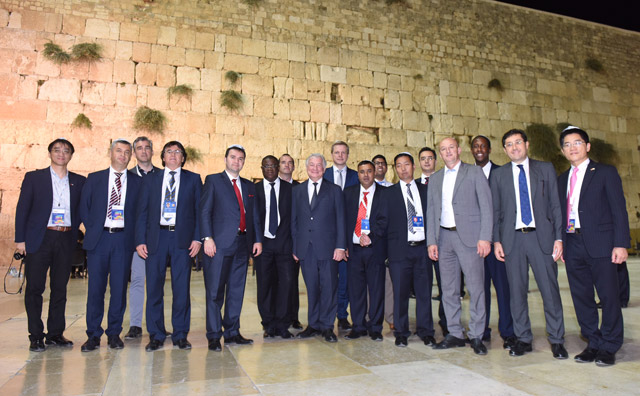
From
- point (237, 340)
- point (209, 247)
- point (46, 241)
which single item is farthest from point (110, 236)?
point (237, 340)

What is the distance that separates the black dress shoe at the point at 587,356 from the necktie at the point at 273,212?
260cm

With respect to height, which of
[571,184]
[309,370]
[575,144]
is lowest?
[309,370]

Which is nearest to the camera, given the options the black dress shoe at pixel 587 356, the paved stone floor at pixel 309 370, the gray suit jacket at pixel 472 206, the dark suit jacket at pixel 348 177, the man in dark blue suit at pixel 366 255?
the paved stone floor at pixel 309 370

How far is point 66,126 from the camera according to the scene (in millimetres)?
9266

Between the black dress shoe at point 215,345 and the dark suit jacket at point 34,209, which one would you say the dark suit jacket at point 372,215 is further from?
the dark suit jacket at point 34,209

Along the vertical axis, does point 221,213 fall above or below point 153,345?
above

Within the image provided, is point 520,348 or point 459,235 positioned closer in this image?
point 520,348

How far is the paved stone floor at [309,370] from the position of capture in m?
2.42

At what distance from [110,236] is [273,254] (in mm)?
1422

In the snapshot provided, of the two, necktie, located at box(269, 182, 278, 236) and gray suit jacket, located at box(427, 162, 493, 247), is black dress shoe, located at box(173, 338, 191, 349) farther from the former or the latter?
gray suit jacket, located at box(427, 162, 493, 247)

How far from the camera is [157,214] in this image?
365cm

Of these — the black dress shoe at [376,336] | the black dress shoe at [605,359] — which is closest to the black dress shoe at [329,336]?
the black dress shoe at [376,336]

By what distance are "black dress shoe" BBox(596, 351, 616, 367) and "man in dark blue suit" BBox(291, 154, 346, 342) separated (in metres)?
1.98

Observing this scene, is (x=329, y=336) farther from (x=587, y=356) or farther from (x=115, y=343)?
(x=587, y=356)
